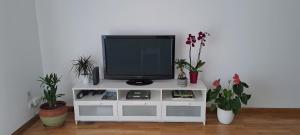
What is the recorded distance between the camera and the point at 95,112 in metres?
2.90

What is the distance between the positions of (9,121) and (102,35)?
4.74 ft

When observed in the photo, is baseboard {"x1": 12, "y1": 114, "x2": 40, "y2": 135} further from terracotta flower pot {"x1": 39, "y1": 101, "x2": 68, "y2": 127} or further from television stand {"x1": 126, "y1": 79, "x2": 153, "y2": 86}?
television stand {"x1": 126, "y1": 79, "x2": 153, "y2": 86}

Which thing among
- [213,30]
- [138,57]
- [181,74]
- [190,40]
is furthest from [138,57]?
[213,30]

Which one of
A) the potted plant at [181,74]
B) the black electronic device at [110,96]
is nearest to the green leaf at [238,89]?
the potted plant at [181,74]

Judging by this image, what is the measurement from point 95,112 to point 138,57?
2.90 feet

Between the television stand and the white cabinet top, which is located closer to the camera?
the white cabinet top

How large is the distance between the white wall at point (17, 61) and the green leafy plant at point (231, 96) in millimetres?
2285

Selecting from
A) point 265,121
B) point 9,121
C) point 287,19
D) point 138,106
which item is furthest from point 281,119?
point 9,121

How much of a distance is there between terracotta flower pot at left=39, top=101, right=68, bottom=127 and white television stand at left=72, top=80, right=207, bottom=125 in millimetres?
165

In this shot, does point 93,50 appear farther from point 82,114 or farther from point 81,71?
point 82,114

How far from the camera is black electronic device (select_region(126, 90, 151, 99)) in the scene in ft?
9.47

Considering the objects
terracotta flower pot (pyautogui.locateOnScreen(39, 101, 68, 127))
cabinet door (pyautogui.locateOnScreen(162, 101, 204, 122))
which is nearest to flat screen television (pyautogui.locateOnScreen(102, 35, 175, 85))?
cabinet door (pyautogui.locateOnScreen(162, 101, 204, 122))

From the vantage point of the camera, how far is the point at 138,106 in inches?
113

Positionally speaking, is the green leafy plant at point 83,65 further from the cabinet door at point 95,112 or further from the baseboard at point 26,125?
the baseboard at point 26,125
